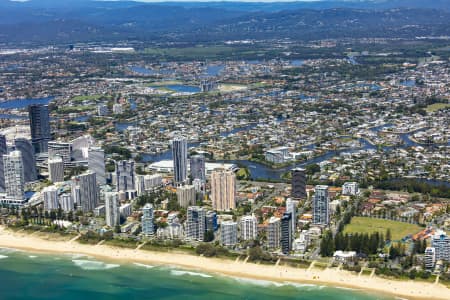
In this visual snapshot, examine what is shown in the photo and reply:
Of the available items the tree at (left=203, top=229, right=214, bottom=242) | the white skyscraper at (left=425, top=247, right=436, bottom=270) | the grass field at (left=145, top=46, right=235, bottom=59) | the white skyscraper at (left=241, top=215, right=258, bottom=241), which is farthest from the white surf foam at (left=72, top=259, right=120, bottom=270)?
the grass field at (left=145, top=46, right=235, bottom=59)

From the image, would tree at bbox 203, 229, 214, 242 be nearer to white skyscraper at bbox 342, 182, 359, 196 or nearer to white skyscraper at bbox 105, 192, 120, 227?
white skyscraper at bbox 105, 192, 120, 227

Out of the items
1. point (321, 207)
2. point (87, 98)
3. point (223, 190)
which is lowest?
point (321, 207)

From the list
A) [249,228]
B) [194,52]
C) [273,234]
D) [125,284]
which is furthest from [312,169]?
[194,52]

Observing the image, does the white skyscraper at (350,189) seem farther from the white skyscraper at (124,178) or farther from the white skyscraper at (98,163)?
the white skyscraper at (98,163)

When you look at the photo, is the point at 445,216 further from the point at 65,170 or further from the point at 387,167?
the point at 65,170

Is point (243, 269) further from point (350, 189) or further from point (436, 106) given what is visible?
point (436, 106)

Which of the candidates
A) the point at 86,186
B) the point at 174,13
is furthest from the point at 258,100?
the point at 174,13
